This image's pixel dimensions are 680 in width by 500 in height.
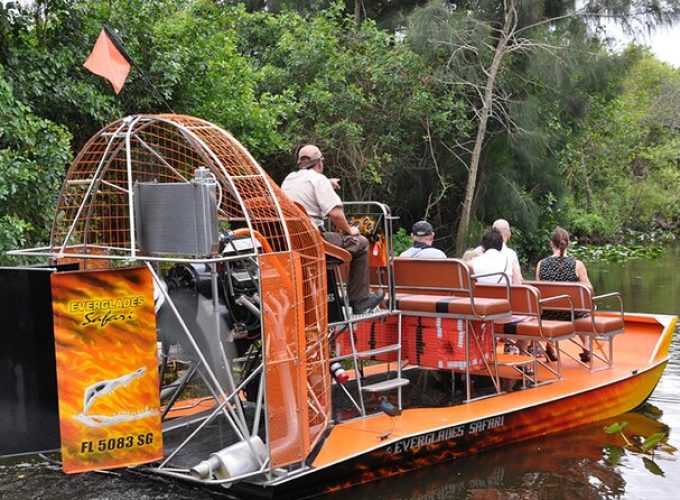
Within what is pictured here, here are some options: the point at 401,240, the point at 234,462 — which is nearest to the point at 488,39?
the point at 401,240

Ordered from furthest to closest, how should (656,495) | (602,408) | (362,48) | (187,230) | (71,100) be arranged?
1. (362,48)
2. (71,100)
3. (602,408)
4. (656,495)
5. (187,230)

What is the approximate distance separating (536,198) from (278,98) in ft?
34.4

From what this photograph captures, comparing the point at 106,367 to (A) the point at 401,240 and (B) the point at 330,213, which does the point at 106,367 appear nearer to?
(B) the point at 330,213

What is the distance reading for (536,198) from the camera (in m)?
25.8

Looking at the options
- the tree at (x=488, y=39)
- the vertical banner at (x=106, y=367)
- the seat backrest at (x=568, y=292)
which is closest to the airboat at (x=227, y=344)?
the vertical banner at (x=106, y=367)

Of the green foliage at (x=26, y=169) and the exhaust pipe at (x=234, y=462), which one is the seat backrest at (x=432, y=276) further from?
the green foliage at (x=26, y=169)

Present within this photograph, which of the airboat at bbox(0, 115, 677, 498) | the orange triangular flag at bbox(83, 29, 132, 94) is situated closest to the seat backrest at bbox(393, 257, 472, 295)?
the airboat at bbox(0, 115, 677, 498)

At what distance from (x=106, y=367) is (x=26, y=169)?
13.5 feet

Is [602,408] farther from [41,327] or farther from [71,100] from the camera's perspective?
[71,100]

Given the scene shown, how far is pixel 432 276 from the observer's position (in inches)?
369

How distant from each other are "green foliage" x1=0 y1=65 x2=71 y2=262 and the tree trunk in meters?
13.4

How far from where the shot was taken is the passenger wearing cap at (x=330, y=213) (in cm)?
795

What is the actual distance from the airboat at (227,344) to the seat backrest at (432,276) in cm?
2

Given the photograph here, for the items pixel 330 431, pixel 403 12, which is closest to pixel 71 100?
pixel 330 431
